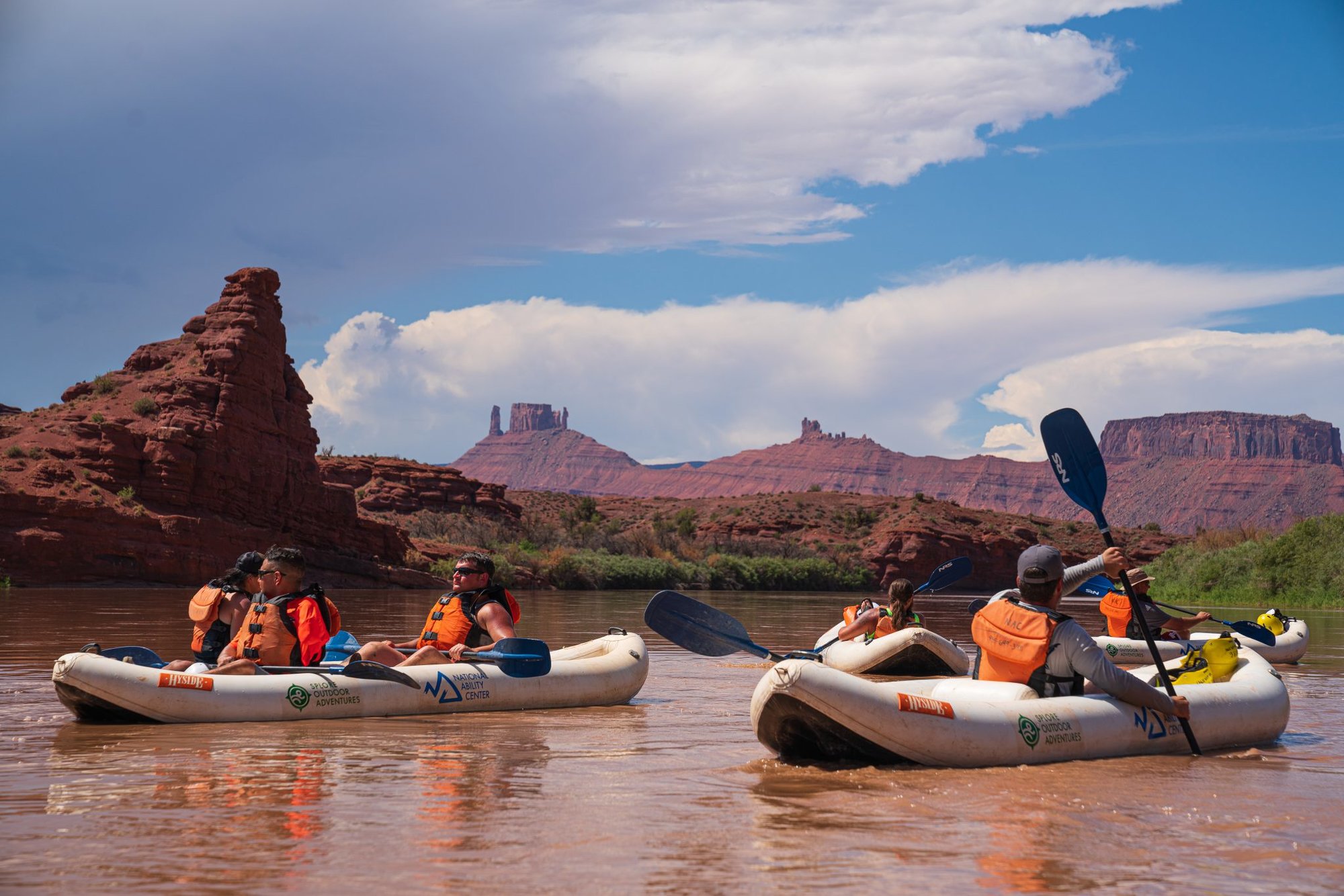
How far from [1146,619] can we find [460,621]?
6455mm

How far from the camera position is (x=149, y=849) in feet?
14.2

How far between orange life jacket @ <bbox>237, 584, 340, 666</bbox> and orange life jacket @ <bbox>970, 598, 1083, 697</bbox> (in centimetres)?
431

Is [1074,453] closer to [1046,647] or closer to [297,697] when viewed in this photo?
[1046,647]

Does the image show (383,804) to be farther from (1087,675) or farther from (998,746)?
(1087,675)

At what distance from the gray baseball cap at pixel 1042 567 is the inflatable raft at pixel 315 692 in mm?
3938

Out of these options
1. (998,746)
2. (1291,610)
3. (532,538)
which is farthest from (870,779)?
(532,538)

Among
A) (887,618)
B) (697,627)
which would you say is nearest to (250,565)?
(697,627)

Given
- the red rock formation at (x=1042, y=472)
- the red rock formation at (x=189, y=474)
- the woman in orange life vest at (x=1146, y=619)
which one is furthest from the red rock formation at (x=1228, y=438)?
the woman in orange life vest at (x=1146, y=619)

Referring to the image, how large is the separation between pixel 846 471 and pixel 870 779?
159 m

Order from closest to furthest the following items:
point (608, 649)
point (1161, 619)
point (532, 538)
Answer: point (608, 649)
point (1161, 619)
point (532, 538)

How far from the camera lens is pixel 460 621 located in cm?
926

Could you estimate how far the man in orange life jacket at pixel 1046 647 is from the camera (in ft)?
21.9

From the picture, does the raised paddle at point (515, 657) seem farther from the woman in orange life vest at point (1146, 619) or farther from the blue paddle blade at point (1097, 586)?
the woman in orange life vest at point (1146, 619)

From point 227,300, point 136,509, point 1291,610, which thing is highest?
point 227,300
